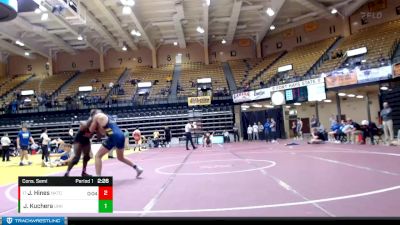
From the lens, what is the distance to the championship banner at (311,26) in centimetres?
2297

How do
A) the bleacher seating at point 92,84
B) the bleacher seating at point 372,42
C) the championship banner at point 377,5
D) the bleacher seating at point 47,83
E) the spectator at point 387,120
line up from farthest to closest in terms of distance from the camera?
the championship banner at point 377,5, the bleacher seating at point 372,42, the spectator at point 387,120, the bleacher seating at point 47,83, the bleacher seating at point 92,84

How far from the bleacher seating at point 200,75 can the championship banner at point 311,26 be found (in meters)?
6.18

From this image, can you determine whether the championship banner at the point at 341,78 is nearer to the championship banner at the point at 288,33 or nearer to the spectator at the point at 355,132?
the spectator at the point at 355,132

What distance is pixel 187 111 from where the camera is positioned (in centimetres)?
1379

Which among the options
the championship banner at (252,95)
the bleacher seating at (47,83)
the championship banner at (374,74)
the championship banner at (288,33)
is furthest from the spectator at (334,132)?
the championship banner at (288,33)

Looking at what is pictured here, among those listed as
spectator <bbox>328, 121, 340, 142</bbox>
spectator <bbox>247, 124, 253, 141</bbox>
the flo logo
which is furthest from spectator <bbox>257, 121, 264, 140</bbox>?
the flo logo

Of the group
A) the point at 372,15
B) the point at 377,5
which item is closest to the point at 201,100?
the point at 372,15

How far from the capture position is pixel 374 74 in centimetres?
1329

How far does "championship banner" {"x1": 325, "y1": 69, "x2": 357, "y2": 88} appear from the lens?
1396 centimetres

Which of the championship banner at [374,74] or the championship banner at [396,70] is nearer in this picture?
the championship banner at [396,70]

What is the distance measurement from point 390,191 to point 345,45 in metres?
18.3
